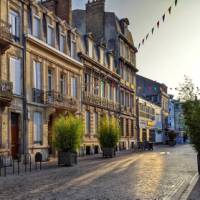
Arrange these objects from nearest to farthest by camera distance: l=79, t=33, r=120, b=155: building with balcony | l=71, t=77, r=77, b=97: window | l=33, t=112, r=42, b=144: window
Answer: l=33, t=112, r=42, b=144: window → l=71, t=77, r=77, b=97: window → l=79, t=33, r=120, b=155: building with balcony

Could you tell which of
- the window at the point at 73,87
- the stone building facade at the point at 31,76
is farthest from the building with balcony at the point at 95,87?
the stone building facade at the point at 31,76

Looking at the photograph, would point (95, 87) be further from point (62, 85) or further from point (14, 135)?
point (14, 135)

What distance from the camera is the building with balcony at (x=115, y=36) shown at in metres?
50.1

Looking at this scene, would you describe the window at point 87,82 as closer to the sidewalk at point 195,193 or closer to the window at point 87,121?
the window at point 87,121

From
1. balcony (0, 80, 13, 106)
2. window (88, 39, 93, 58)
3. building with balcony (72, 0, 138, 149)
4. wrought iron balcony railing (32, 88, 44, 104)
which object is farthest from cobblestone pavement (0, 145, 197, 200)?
building with balcony (72, 0, 138, 149)

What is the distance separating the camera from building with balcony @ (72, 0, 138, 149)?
50062 mm

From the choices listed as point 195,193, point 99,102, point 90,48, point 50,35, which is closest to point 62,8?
point 90,48

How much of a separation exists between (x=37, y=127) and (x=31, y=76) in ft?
11.2

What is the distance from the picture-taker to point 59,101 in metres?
31.7

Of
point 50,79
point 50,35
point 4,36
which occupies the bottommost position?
point 50,79

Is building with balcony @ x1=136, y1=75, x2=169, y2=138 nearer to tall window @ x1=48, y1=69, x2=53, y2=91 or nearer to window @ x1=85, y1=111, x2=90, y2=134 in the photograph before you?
window @ x1=85, y1=111, x2=90, y2=134

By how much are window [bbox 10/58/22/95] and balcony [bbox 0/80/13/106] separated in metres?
1.81

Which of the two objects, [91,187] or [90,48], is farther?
[90,48]

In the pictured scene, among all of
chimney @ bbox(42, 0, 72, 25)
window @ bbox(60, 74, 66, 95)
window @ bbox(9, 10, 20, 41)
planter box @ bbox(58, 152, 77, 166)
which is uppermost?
chimney @ bbox(42, 0, 72, 25)
